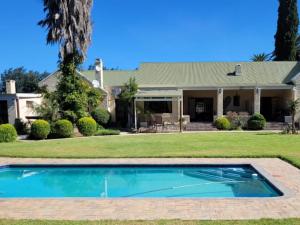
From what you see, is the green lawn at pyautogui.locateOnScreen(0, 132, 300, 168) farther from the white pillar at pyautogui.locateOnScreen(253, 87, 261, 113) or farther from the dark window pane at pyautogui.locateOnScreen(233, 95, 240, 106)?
the dark window pane at pyautogui.locateOnScreen(233, 95, 240, 106)

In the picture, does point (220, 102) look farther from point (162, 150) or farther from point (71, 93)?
point (162, 150)

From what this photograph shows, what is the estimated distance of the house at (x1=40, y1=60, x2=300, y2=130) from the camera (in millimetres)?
31281

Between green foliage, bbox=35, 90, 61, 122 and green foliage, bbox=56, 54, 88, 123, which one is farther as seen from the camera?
green foliage, bbox=56, 54, 88, 123

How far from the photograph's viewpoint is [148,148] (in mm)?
17328

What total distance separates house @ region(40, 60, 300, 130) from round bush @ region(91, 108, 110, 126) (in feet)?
6.31

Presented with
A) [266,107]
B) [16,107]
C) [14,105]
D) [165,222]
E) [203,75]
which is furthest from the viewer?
[266,107]

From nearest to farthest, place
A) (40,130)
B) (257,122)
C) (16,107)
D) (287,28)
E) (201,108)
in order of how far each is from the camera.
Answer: (40,130) < (16,107) < (257,122) < (201,108) < (287,28)

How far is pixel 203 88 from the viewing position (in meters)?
31.9

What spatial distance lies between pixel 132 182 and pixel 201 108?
79.2 ft

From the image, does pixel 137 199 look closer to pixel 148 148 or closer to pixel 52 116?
pixel 148 148

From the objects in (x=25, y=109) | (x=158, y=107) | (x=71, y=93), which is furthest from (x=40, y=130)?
(x=158, y=107)

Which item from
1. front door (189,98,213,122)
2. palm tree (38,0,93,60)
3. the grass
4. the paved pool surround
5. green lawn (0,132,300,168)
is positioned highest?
palm tree (38,0,93,60)

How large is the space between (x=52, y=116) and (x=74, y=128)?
6.37 ft

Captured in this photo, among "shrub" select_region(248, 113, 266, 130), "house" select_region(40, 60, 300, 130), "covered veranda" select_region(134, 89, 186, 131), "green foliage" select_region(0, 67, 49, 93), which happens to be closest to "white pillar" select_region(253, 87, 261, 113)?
"house" select_region(40, 60, 300, 130)
